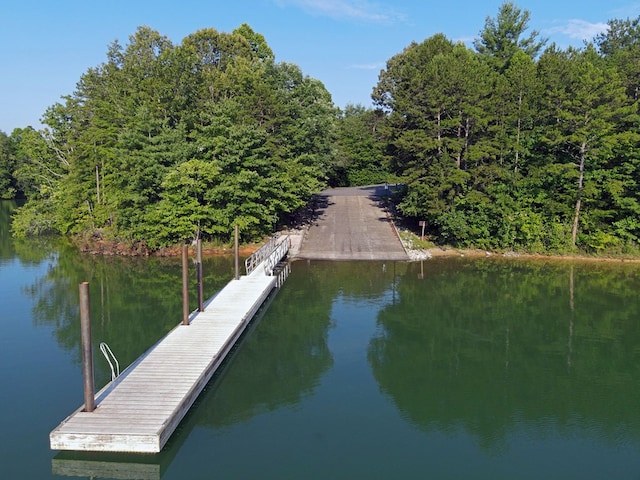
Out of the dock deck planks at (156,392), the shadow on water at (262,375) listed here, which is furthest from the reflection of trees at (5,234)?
the dock deck planks at (156,392)

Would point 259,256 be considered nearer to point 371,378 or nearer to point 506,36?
point 371,378

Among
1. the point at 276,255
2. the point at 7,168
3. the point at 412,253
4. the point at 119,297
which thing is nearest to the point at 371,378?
the point at 119,297

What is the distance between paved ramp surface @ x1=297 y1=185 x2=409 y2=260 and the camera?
98.4 ft

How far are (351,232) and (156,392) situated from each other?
79.4 feet

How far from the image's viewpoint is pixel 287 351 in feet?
51.7

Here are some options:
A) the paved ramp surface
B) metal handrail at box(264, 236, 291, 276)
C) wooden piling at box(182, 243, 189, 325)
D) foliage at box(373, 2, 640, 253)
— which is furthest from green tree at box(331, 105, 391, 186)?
wooden piling at box(182, 243, 189, 325)

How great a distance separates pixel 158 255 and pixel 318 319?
1478cm

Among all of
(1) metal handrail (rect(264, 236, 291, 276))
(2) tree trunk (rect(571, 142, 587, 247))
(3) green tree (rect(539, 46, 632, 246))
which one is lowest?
(1) metal handrail (rect(264, 236, 291, 276))

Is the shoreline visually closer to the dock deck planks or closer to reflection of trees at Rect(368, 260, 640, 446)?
reflection of trees at Rect(368, 260, 640, 446)

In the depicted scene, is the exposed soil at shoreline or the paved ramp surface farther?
the paved ramp surface

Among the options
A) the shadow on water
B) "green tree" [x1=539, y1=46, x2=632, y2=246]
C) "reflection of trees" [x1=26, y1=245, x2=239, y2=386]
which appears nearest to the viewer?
the shadow on water

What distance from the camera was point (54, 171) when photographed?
4216 centimetres

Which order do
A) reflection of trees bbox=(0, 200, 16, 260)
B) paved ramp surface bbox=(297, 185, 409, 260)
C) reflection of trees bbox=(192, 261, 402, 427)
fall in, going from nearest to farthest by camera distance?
1. reflection of trees bbox=(192, 261, 402, 427)
2. paved ramp surface bbox=(297, 185, 409, 260)
3. reflection of trees bbox=(0, 200, 16, 260)

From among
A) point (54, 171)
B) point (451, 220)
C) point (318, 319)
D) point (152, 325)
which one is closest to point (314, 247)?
point (451, 220)
